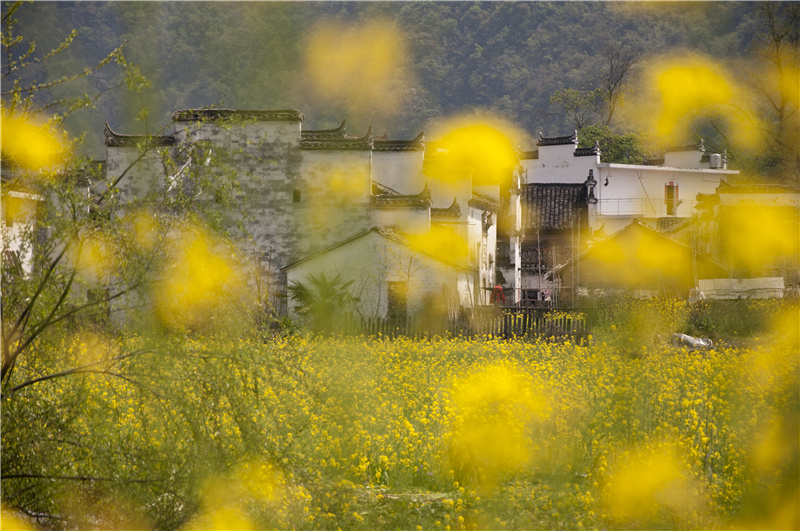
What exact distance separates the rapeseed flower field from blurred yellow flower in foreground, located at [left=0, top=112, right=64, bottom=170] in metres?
1.45

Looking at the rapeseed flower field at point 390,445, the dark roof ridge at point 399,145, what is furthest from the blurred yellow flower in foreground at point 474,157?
the rapeseed flower field at point 390,445

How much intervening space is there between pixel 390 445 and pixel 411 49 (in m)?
46.5

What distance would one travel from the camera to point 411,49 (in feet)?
172

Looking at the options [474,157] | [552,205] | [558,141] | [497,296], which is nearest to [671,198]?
[558,141]

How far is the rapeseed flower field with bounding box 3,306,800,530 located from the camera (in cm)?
636

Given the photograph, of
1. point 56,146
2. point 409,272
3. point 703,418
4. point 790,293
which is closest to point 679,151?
point 790,293

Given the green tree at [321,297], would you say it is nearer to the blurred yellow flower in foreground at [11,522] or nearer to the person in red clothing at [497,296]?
the person in red clothing at [497,296]

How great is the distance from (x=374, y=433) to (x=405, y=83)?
142ft

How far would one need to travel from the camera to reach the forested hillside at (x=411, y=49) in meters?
32.0

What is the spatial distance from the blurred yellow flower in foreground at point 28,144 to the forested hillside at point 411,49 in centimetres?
1249

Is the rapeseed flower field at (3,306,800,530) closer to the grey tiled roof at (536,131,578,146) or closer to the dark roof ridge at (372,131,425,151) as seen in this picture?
the dark roof ridge at (372,131,425,151)

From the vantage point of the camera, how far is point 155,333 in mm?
6355

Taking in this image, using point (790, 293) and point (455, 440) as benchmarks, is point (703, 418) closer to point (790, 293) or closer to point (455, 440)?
point (455, 440)

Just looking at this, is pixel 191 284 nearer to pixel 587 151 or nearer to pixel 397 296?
pixel 397 296
